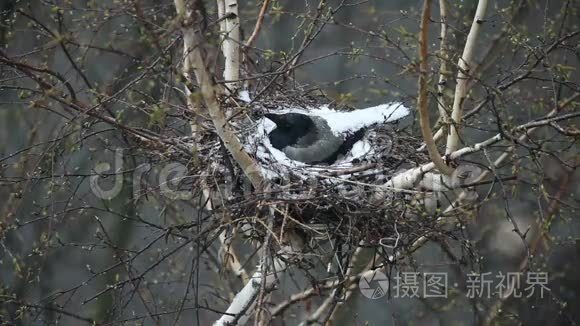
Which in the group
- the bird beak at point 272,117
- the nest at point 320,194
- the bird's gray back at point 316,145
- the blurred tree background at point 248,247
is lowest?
the nest at point 320,194

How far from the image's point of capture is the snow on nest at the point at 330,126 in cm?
492

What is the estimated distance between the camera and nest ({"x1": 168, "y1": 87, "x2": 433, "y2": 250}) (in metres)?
4.47

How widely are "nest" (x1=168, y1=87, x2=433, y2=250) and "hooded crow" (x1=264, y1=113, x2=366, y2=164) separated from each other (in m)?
0.20

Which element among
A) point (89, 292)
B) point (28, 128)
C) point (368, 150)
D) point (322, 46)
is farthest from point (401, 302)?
point (368, 150)

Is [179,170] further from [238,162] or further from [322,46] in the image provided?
[322,46]

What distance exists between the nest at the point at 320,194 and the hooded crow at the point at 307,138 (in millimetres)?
205

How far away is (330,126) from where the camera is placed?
17.9ft

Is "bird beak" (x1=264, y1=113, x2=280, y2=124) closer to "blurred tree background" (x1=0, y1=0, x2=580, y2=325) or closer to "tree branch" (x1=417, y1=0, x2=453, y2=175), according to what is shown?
"blurred tree background" (x1=0, y1=0, x2=580, y2=325)

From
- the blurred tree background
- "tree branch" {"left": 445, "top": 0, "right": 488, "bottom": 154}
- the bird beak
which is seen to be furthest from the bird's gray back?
"tree branch" {"left": 445, "top": 0, "right": 488, "bottom": 154}

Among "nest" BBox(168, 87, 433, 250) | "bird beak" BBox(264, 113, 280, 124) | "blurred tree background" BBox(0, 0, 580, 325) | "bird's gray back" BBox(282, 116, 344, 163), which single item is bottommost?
"nest" BBox(168, 87, 433, 250)
